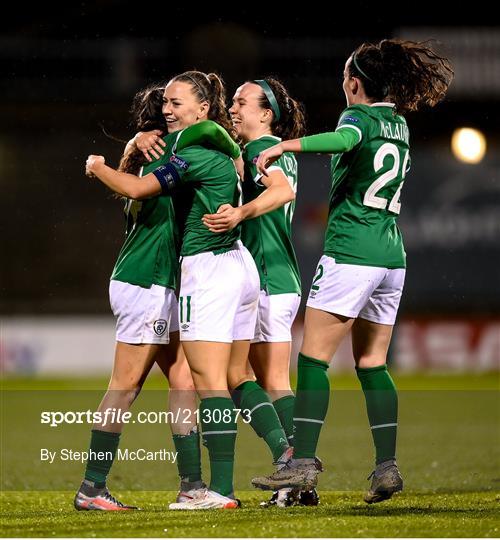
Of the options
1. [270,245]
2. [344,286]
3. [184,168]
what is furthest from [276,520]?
[184,168]

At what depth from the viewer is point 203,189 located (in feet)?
15.0

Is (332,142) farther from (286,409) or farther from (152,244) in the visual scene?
(286,409)

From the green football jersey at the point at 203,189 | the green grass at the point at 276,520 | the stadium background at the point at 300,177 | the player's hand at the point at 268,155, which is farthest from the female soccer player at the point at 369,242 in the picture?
the stadium background at the point at 300,177

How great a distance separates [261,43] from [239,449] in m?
9.47

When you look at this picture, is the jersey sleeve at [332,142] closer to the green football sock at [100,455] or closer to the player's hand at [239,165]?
the player's hand at [239,165]

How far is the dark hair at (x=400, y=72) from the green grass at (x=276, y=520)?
1672mm

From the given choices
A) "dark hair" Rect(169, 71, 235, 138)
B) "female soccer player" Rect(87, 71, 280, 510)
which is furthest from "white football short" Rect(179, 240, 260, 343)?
"dark hair" Rect(169, 71, 235, 138)

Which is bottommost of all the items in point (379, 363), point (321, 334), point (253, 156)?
point (379, 363)

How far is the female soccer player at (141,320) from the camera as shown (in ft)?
15.4

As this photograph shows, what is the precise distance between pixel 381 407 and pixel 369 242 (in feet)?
2.32

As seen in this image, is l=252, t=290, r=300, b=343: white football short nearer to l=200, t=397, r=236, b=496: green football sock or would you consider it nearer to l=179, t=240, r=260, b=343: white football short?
l=179, t=240, r=260, b=343: white football short

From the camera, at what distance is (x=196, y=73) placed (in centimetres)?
470

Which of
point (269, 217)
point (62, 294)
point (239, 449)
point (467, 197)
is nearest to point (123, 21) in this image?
point (62, 294)

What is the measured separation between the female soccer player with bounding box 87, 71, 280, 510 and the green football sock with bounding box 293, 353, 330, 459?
0.27m
